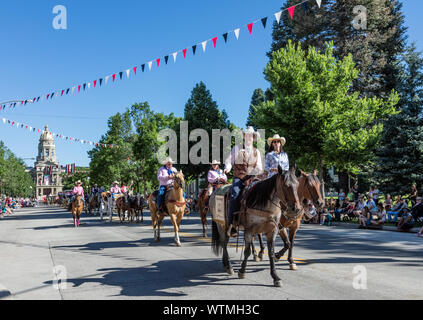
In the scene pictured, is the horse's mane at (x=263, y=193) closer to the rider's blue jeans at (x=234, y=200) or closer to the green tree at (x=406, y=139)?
the rider's blue jeans at (x=234, y=200)

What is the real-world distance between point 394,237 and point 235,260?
852 centimetres

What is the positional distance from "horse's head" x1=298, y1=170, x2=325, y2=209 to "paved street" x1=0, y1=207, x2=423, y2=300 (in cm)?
145

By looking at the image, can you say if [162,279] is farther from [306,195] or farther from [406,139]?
[406,139]

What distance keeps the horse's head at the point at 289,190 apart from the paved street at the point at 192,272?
54.5 inches

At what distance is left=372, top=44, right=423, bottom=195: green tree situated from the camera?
2181 cm

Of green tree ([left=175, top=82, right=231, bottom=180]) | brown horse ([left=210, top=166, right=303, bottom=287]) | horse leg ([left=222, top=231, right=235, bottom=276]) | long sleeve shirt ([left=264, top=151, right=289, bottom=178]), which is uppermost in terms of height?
green tree ([left=175, top=82, right=231, bottom=180])

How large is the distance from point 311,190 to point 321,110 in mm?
18713

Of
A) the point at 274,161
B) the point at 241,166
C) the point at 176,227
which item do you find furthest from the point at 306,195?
the point at 176,227

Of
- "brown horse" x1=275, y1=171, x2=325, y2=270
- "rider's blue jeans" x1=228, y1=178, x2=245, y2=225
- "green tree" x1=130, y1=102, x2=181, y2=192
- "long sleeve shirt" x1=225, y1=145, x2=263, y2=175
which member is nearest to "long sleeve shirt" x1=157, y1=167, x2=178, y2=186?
"long sleeve shirt" x1=225, y1=145, x2=263, y2=175

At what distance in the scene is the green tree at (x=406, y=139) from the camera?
21812mm

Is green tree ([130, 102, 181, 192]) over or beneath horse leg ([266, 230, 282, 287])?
over

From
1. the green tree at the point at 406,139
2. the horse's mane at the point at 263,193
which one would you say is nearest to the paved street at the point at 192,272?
the horse's mane at the point at 263,193

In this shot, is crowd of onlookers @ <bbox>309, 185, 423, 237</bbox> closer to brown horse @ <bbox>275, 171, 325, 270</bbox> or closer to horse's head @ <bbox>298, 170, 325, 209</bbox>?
brown horse @ <bbox>275, 171, 325, 270</bbox>

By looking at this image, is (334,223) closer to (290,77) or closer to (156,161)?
(290,77)
